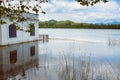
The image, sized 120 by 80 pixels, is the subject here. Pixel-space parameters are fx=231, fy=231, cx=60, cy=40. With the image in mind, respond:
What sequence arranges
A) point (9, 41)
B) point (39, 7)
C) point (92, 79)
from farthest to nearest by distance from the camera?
point (9, 41)
point (92, 79)
point (39, 7)

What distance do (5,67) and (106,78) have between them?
5615 mm

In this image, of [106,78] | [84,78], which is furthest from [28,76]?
[106,78]

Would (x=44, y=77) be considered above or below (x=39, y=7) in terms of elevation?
below

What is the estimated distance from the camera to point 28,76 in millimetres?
10039

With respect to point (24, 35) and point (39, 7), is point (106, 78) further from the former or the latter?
point (24, 35)

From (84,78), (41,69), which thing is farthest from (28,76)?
(84,78)

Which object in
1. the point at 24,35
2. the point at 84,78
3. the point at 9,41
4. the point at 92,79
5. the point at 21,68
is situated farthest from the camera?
the point at 24,35

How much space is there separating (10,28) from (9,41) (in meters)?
1.51

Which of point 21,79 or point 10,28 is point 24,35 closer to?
point 10,28

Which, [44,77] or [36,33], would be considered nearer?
[44,77]

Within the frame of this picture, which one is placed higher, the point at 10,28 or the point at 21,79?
the point at 10,28

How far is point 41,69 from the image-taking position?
11.6m

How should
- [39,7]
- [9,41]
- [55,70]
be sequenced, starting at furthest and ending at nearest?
[9,41] → [55,70] → [39,7]

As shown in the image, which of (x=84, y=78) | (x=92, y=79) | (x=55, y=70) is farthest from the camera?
(x=55, y=70)
